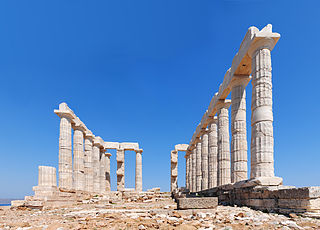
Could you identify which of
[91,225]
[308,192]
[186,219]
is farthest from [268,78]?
[91,225]

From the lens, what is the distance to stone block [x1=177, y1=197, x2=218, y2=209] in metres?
9.39

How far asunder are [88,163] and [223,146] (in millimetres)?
17578

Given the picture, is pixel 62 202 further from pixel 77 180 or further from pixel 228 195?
pixel 228 195

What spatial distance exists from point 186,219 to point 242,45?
989 centimetres

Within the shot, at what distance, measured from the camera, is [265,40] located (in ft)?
39.1

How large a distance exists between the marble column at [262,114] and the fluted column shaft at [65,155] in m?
15.9

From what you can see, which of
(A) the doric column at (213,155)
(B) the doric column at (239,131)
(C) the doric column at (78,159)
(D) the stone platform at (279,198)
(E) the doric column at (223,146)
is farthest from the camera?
(C) the doric column at (78,159)

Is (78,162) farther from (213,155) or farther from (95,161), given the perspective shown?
(213,155)

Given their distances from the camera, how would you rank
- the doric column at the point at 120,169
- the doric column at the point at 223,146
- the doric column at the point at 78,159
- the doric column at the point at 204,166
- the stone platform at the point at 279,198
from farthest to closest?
the doric column at the point at 120,169 → the doric column at the point at 78,159 → the doric column at the point at 204,166 → the doric column at the point at 223,146 → the stone platform at the point at 279,198

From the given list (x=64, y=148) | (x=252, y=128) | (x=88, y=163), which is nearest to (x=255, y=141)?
(x=252, y=128)

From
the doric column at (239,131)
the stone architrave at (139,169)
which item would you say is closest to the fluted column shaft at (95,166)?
the stone architrave at (139,169)

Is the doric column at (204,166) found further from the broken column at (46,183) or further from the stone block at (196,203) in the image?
the stone block at (196,203)

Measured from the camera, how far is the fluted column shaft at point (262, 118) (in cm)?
1138

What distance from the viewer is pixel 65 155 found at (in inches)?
874
